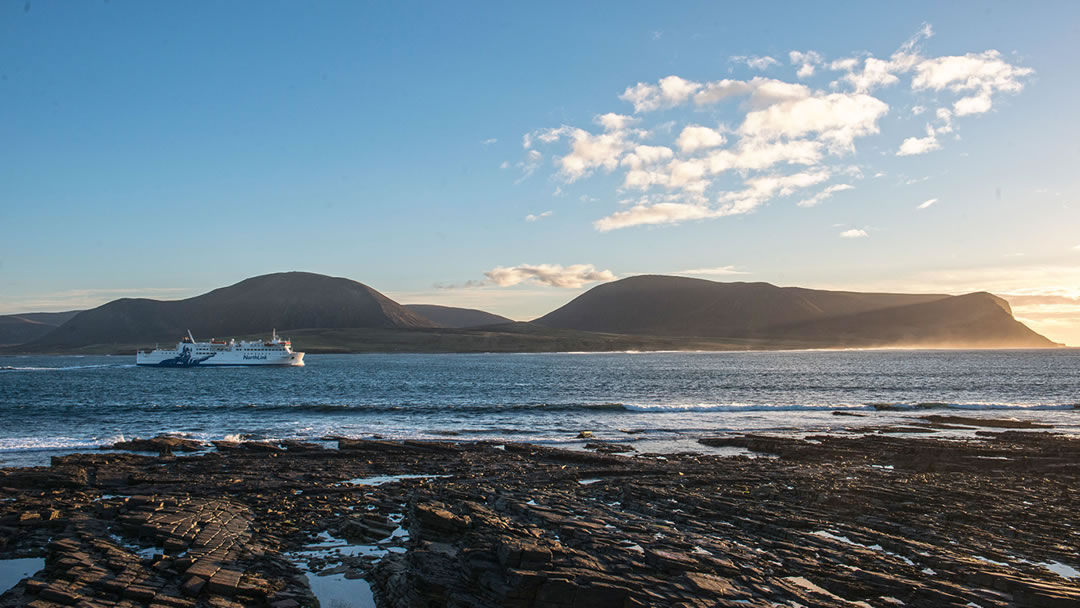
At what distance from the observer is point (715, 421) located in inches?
1735

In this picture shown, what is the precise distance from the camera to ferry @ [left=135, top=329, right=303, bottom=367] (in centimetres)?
14462

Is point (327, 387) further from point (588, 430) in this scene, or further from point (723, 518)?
point (723, 518)

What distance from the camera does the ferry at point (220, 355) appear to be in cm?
14462

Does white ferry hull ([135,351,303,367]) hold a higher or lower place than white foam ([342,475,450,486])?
lower

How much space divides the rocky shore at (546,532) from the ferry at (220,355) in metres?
129

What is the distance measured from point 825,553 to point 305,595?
32.6ft

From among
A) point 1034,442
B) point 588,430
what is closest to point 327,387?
point 588,430

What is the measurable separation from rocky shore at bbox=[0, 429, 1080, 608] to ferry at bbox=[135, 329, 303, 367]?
129 meters

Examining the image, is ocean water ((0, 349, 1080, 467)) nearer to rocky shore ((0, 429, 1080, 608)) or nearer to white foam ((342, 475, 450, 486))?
rocky shore ((0, 429, 1080, 608))

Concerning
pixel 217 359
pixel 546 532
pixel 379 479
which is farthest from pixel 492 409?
pixel 217 359

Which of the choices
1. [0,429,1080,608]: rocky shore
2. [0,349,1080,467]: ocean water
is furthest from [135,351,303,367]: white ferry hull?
[0,429,1080,608]: rocky shore

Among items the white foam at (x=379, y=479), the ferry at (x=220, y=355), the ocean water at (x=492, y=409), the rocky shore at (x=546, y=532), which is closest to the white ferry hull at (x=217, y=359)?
the ferry at (x=220, y=355)

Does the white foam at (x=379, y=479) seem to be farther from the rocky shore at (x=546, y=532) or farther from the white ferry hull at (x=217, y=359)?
the white ferry hull at (x=217, y=359)

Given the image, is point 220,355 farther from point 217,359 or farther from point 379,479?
point 379,479
